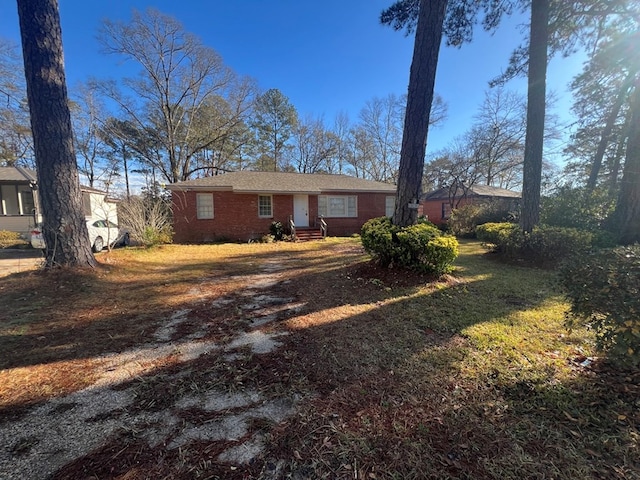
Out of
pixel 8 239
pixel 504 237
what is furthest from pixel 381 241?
pixel 8 239

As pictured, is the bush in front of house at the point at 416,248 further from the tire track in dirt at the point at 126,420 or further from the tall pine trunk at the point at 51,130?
the tall pine trunk at the point at 51,130

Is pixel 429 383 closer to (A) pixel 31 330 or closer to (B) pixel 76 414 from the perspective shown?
(B) pixel 76 414

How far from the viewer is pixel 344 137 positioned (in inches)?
1112

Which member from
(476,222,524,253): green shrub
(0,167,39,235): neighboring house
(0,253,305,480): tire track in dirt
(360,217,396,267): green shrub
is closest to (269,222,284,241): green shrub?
(360,217,396,267): green shrub

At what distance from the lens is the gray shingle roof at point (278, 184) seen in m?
13.0

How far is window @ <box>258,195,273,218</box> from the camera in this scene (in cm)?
1394

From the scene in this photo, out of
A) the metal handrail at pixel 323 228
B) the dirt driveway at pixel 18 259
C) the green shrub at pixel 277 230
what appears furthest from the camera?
the metal handrail at pixel 323 228

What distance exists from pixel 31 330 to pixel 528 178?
11.7 m

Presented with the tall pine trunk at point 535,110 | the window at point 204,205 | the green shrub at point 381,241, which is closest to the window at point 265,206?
the window at point 204,205

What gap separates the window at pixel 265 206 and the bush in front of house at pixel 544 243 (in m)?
10.3

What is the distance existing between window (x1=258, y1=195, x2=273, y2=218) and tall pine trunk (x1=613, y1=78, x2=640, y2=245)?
1350 centimetres

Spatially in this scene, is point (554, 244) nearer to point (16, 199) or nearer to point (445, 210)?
point (445, 210)

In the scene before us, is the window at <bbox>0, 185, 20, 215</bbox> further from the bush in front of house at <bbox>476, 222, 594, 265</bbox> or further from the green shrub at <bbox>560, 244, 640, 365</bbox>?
the bush in front of house at <bbox>476, 222, 594, 265</bbox>

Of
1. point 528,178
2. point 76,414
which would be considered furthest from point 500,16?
point 76,414
